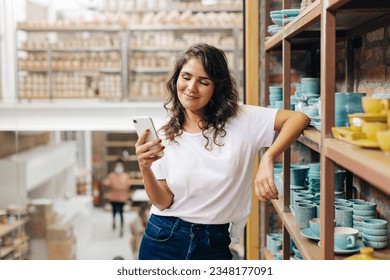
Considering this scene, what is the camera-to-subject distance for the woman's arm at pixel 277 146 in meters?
1.39

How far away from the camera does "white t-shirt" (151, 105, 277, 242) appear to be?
169 cm

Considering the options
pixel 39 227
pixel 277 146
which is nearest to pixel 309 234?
pixel 277 146

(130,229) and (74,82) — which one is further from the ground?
(74,82)

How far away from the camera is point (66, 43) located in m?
6.44

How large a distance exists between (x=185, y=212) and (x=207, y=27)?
4966 mm

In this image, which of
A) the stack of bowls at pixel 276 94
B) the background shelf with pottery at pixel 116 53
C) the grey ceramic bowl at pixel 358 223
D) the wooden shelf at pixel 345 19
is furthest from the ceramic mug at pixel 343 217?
the background shelf with pottery at pixel 116 53

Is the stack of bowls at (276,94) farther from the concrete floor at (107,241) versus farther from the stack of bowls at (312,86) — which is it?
the concrete floor at (107,241)

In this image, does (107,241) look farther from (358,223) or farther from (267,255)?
(358,223)

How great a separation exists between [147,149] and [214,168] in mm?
258

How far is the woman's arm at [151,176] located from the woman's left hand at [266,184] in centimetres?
30

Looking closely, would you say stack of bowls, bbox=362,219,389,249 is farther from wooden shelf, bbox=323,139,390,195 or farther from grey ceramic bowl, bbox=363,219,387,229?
wooden shelf, bbox=323,139,390,195

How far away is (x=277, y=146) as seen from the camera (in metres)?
1.57

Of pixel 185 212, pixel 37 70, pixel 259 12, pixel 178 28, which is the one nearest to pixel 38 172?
pixel 37 70
